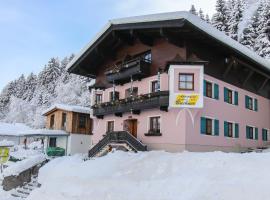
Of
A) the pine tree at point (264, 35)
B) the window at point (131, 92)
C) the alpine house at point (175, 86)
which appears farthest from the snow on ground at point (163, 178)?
the pine tree at point (264, 35)

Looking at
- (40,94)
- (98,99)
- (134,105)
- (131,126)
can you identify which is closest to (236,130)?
(131,126)

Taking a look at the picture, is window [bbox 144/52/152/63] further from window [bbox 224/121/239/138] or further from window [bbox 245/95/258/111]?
window [bbox 245/95/258/111]

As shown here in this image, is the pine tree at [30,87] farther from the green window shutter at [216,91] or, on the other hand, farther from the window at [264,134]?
the green window shutter at [216,91]

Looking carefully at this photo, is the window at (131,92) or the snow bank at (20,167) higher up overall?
the window at (131,92)

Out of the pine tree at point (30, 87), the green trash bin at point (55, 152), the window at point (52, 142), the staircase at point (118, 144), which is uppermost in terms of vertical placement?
the pine tree at point (30, 87)

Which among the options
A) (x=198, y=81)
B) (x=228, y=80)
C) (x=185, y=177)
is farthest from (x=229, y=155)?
(x=228, y=80)

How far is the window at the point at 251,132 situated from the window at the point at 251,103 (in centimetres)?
190

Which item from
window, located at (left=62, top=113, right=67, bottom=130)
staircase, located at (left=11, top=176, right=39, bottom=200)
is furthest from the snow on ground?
window, located at (left=62, top=113, right=67, bottom=130)

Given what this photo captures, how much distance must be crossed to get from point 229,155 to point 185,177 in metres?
3.64

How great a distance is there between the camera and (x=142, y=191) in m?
13.7

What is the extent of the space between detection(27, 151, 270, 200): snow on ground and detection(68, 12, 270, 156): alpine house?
3476 millimetres

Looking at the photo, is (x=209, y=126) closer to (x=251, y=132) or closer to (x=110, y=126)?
(x=251, y=132)

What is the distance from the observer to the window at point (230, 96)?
85.0ft

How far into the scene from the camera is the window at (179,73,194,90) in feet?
73.1
